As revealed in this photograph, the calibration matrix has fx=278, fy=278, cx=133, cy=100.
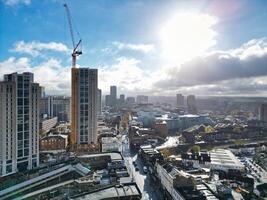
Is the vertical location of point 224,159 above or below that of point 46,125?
below

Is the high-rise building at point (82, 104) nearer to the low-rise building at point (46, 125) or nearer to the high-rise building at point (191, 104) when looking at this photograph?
the low-rise building at point (46, 125)

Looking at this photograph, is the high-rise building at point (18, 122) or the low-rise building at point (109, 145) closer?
the high-rise building at point (18, 122)

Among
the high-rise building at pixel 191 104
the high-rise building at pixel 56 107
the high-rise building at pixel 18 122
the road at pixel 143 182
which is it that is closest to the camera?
the road at pixel 143 182

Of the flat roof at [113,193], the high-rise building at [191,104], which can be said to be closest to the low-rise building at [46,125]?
the flat roof at [113,193]

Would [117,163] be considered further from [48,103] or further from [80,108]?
[48,103]

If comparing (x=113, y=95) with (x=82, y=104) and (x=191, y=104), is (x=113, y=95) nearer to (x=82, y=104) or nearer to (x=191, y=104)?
(x=191, y=104)

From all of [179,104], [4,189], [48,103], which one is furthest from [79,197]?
[179,104]

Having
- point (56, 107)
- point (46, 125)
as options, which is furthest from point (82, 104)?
point (56, 107)
